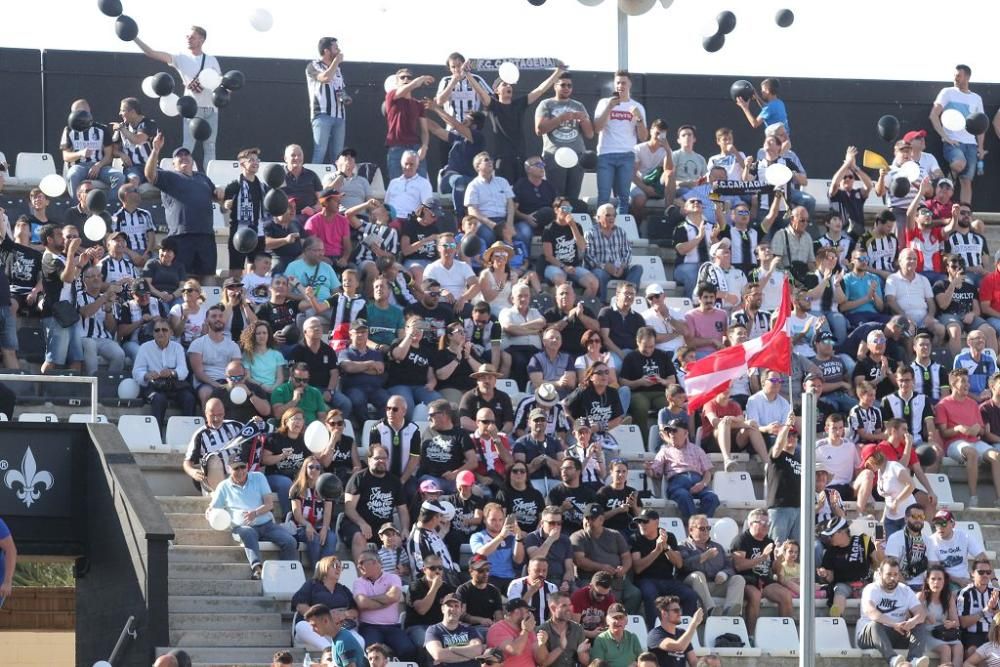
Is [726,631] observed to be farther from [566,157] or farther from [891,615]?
[566,157]

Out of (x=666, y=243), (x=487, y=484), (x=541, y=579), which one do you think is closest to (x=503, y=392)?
(x=487, y=484)

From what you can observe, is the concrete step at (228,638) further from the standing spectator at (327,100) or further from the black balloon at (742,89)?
the black balloon at (742,89)

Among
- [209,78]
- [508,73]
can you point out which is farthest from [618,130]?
[209,78]

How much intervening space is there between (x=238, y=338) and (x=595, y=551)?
12.8 feet

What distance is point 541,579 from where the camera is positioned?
17.1 meters

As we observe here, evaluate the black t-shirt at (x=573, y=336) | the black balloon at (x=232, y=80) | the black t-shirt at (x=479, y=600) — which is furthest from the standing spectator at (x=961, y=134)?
the black t-shirt at (x=479, y=600)

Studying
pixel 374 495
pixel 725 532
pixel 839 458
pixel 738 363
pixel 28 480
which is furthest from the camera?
pixel 839 458

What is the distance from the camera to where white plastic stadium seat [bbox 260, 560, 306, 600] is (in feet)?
56.3

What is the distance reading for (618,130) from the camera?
76.8ft

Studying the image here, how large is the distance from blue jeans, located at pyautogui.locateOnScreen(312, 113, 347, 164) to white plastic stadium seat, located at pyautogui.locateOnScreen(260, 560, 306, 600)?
7222 mm

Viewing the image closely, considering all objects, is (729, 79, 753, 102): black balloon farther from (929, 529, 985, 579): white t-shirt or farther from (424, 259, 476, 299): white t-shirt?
(929, 529, 985, 579): white t-shirt

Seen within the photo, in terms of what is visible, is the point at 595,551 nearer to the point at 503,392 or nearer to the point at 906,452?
the point at 503,392

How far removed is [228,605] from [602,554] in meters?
3.04

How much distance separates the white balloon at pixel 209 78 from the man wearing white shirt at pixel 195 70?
48mm
